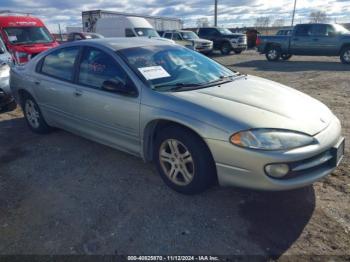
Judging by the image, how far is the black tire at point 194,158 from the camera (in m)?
2.84

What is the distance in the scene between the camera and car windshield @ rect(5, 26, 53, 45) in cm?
964

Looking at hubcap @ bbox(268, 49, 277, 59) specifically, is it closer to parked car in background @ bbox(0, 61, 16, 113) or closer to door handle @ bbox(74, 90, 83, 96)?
parked car in background @ bbox(0, 61, 16, 113)

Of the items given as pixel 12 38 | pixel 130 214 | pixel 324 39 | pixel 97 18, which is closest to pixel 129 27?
pixel 97 18

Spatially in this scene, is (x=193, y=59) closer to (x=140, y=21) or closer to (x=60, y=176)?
(x=60, y=176)

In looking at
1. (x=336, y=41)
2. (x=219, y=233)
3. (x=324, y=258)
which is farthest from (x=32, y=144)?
(x=336, y=41)

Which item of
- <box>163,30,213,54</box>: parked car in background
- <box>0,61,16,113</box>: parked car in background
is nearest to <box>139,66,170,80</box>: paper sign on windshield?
<box>0,61,16,113</box>: parked car in background

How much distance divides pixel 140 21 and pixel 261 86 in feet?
51.8

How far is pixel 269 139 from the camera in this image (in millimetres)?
2561

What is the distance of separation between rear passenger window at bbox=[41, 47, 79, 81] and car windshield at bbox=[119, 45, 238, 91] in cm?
90

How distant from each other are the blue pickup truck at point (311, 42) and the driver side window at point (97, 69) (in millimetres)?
13363

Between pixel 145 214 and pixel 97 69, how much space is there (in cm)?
183

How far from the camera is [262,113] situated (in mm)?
2785

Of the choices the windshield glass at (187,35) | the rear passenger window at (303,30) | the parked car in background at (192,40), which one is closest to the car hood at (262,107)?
the rear passenger window at (303,30)

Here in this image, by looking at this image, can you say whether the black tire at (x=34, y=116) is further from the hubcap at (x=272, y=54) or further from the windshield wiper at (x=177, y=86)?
the hubcap at (x=272, y=54)
